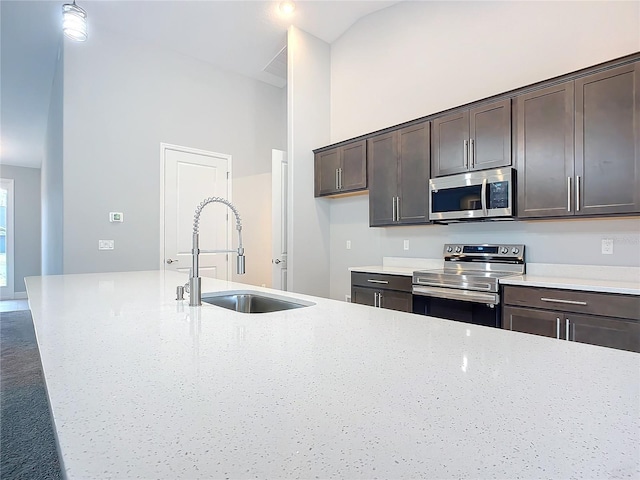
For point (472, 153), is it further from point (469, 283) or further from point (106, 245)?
point (106, 245)

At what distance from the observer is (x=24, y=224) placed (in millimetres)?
8352

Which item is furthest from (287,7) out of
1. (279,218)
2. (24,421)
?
(24,421)

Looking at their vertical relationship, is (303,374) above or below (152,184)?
below

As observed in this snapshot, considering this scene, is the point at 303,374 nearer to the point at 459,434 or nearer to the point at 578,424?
the point at 459,434

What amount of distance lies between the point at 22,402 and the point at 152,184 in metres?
2.48

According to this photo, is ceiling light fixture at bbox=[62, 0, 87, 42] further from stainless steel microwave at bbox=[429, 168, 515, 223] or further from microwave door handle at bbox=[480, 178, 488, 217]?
microwave door handle at bbox=[480, 178, 488, 217]

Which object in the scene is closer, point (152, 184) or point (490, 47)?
point (490, 47)

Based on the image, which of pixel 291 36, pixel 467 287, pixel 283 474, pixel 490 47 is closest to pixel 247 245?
pixel 291 36

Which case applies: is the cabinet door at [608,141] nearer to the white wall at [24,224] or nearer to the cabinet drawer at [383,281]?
the cabinet drawer at [383,281]

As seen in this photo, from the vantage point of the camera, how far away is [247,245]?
195 inches

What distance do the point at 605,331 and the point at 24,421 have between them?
343cm

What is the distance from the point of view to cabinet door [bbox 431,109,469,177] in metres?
2.96

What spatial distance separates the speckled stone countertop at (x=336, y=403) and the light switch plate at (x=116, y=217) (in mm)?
3157

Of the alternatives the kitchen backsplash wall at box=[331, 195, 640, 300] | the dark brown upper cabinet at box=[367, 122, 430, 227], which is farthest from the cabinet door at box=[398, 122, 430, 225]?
the kitchen backsplash wall at box=[331, 195, 640, 300]
